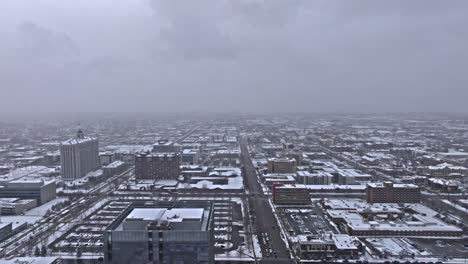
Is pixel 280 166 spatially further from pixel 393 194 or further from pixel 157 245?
pixel 157 245

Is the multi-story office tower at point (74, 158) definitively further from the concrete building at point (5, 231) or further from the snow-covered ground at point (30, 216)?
the concrete building at point (5, 231)

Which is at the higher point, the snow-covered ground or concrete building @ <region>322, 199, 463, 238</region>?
concrete building @ <region>322, 199, 463, 238</region>

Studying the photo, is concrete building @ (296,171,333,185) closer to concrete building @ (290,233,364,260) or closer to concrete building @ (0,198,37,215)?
concrete building @ (290,233,364,260)

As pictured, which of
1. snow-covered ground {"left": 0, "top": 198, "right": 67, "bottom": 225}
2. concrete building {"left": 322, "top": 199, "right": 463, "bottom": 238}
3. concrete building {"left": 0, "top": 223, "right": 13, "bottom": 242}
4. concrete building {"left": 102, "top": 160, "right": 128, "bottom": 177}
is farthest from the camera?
concrete building {"left": 102, "top": 160, "right": 128, "bottom": 177}

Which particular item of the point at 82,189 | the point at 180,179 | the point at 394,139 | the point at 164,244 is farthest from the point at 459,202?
the point at 394,139

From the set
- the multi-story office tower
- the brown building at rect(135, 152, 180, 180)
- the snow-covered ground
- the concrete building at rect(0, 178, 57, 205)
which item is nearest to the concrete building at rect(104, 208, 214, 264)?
the snow-covered ground

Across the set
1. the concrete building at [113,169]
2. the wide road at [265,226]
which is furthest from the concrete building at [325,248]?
the concrete building at [113,169]

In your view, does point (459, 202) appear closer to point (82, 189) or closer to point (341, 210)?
point (341, 210)
